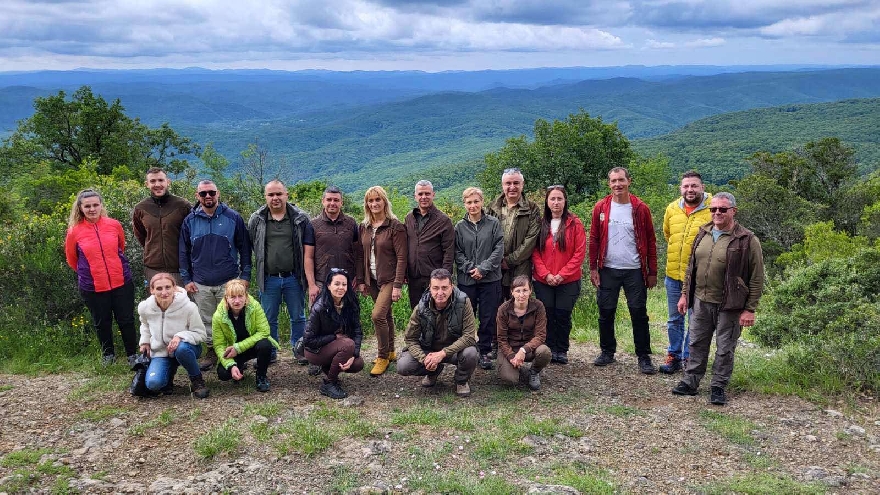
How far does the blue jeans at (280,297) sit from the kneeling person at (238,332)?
1.87 ft

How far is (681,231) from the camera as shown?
6.10 m

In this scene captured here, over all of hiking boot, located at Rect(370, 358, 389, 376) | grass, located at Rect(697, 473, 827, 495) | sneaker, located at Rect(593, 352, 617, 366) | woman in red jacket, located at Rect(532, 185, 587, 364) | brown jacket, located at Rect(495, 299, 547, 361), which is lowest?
sneaker, located at Rect(593, 352, 617, 366)

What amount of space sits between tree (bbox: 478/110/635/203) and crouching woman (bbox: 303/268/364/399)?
1269 inches

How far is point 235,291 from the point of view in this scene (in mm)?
5555

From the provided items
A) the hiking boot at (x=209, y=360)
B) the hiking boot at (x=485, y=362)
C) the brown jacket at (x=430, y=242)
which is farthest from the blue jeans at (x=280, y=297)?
the hiking boot at (x=485, y=362)

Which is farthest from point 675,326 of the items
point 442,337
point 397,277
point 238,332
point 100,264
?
point 100,264

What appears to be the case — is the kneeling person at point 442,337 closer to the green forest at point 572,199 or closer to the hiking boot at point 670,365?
the hiking boot at point 670,365

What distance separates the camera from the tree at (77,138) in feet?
113

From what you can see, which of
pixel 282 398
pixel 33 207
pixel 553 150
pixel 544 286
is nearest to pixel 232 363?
pixel 282 398

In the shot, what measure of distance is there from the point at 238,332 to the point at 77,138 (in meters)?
37.9

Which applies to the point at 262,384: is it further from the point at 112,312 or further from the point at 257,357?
the point at 112,312

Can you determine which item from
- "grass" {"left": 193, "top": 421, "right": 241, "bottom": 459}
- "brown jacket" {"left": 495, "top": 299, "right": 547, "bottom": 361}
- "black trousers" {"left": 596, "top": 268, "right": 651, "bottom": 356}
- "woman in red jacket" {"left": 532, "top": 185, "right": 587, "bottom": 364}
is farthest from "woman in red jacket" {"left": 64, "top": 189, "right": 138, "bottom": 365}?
"black trousers" {"left": 596, "top": 268, "right": 651, "bottom": 356}

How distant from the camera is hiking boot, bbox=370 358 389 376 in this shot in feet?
20.9

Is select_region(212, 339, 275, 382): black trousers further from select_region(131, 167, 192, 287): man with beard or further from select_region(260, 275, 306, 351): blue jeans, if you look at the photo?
select_region(131, 167, 192, 287): man with beard
